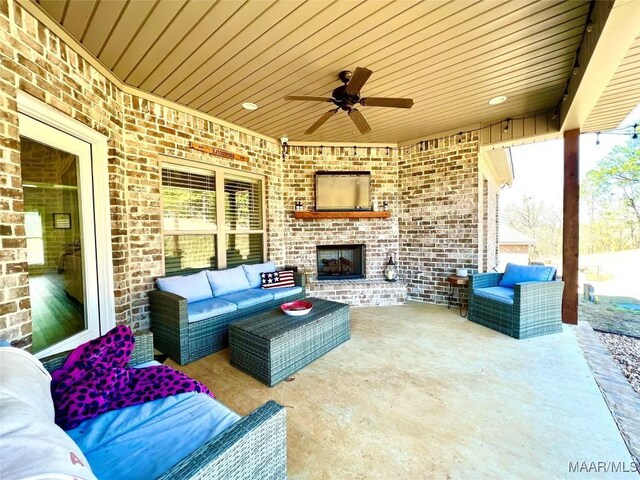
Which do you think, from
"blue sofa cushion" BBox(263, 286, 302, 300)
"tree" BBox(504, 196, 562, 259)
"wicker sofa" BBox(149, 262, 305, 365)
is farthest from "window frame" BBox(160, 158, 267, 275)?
"tree" BBox(504, 196, 562, 259)

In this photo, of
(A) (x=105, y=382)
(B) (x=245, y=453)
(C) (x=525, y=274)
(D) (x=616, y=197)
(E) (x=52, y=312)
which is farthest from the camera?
(D) (x=616, y=197)

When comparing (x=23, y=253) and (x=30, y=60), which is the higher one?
(x=30, y=60)

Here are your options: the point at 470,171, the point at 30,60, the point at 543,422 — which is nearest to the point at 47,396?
the point at 30,60

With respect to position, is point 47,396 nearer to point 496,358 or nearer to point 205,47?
point 205,47

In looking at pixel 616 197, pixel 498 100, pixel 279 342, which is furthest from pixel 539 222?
pixel 279 342

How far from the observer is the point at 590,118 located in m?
3.54

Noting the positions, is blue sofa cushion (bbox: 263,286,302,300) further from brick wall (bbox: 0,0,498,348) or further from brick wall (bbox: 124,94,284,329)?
brick wall (bbox: 124,94,284,329)

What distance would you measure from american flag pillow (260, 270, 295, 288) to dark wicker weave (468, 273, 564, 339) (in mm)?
2616

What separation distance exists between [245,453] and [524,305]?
329 cm

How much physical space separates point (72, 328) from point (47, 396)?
176cm

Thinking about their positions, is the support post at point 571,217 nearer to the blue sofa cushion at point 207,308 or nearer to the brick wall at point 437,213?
the brick wall at point 437,213

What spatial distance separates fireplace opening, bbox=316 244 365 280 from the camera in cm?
494

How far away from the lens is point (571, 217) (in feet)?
11.2

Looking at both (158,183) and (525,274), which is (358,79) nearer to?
(158,183)
